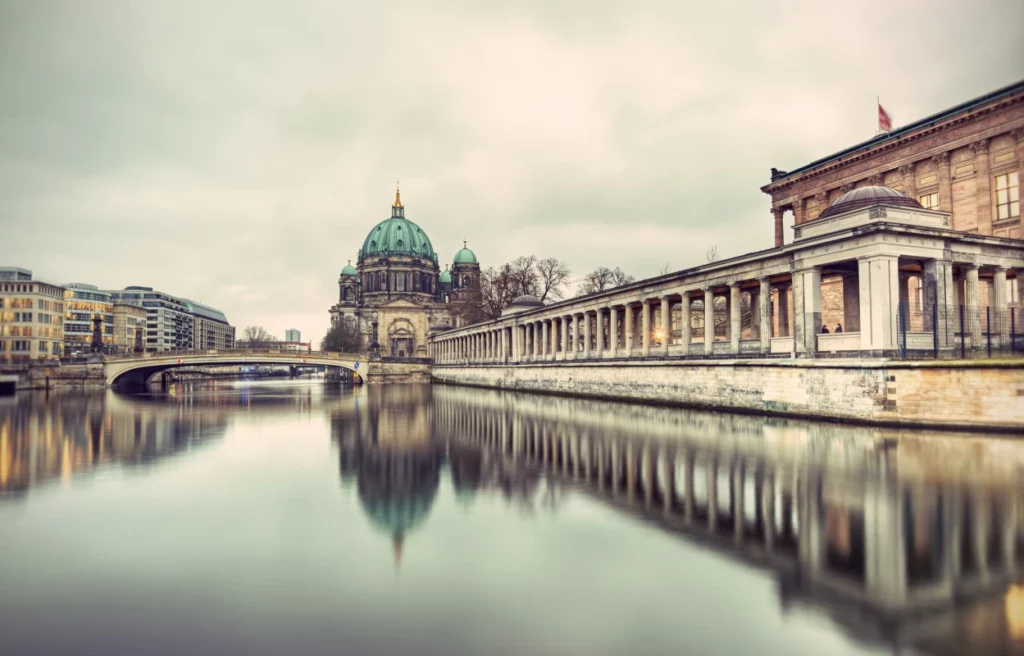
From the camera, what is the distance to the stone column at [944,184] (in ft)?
117

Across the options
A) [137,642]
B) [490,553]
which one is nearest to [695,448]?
[490,553]

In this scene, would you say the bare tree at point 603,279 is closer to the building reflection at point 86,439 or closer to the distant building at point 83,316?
the building reflection at point 86,439

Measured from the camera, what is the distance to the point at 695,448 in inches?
693

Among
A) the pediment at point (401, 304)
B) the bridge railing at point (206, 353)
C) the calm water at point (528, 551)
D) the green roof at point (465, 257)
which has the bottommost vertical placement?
the calm water at point (528, 551)

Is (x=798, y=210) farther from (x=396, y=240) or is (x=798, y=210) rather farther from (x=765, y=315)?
(x=396, y=240)

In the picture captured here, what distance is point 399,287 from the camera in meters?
154

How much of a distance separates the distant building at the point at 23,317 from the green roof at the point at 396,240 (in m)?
65.6

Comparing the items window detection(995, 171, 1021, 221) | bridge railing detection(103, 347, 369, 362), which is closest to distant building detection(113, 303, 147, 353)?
bridge railing detection(103, 347, 369, 362)

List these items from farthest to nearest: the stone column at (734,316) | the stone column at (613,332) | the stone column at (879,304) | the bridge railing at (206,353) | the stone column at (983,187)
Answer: the bridge railing at (206,353)
the stone column at (613,332)
the stone column at (983,187)
the stone column at (734,316)
the stone column at (879,304)

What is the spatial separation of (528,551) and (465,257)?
159 m

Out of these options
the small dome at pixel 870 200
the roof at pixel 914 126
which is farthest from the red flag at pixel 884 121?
the small dome at pixel 870 200

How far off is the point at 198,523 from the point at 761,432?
1697 cm

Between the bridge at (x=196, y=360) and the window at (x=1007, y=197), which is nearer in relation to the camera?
the window at (x=1007, y=197)

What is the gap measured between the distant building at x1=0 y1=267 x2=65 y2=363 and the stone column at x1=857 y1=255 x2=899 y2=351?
124 meters
